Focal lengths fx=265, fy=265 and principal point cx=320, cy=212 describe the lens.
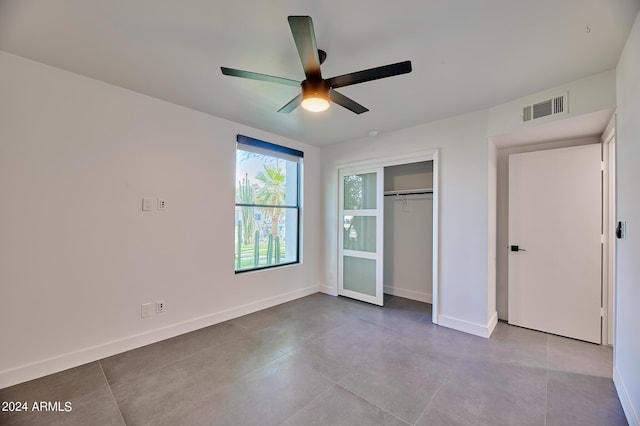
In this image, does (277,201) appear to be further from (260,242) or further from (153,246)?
(153,246)

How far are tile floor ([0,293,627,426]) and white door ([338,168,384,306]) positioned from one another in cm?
107

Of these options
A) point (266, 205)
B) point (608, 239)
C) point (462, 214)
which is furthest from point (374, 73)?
point (608, 239)

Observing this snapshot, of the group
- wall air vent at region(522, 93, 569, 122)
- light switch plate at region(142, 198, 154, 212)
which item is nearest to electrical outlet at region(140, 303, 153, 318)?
light switch plate at region(142, 198, 154, 212)

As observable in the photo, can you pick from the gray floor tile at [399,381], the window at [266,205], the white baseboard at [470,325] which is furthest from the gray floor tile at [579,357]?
the window at [266,205]

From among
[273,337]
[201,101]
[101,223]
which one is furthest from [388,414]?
[201,101]

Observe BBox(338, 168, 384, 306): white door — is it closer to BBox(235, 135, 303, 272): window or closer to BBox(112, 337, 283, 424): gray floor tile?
BBox(235, 135, 303, 272): window

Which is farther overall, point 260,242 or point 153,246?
point 260,242

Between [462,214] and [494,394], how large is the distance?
1812 mm

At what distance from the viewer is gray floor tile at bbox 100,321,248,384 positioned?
2.23 metres

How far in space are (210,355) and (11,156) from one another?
231cm

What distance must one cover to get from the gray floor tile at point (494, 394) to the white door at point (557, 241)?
1.08 m

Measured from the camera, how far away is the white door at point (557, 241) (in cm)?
284

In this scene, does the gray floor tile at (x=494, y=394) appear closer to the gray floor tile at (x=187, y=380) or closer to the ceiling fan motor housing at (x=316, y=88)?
the gray floor tile at (x=187, y=380)

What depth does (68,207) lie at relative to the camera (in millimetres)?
2316
